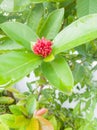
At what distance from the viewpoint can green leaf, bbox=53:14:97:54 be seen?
1.62 ft

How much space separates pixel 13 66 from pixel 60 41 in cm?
9

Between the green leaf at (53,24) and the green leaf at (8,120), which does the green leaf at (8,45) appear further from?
the green leaf at (8,120)

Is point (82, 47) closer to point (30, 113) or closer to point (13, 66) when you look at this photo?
point (13, 66)

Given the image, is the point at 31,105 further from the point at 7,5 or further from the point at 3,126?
the point at 7,5

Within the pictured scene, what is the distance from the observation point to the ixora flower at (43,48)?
54 centimetres

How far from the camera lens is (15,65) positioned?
1.66 feet

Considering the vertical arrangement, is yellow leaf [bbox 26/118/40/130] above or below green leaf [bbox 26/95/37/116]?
below

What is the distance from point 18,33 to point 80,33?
4.7 inches

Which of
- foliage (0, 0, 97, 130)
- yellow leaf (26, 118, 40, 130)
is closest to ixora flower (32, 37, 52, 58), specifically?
foliage (0, 0, 97, 130)

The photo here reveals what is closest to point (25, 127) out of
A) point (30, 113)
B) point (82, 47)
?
point (30, 113)

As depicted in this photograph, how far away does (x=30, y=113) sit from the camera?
99 cm

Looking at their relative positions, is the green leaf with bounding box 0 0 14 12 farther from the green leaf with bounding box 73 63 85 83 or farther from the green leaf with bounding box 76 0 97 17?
the green leaf with bounding box 73 63 85 83

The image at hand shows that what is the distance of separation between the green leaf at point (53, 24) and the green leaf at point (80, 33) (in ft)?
0.18

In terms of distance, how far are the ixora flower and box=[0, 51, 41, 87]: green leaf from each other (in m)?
0.01
